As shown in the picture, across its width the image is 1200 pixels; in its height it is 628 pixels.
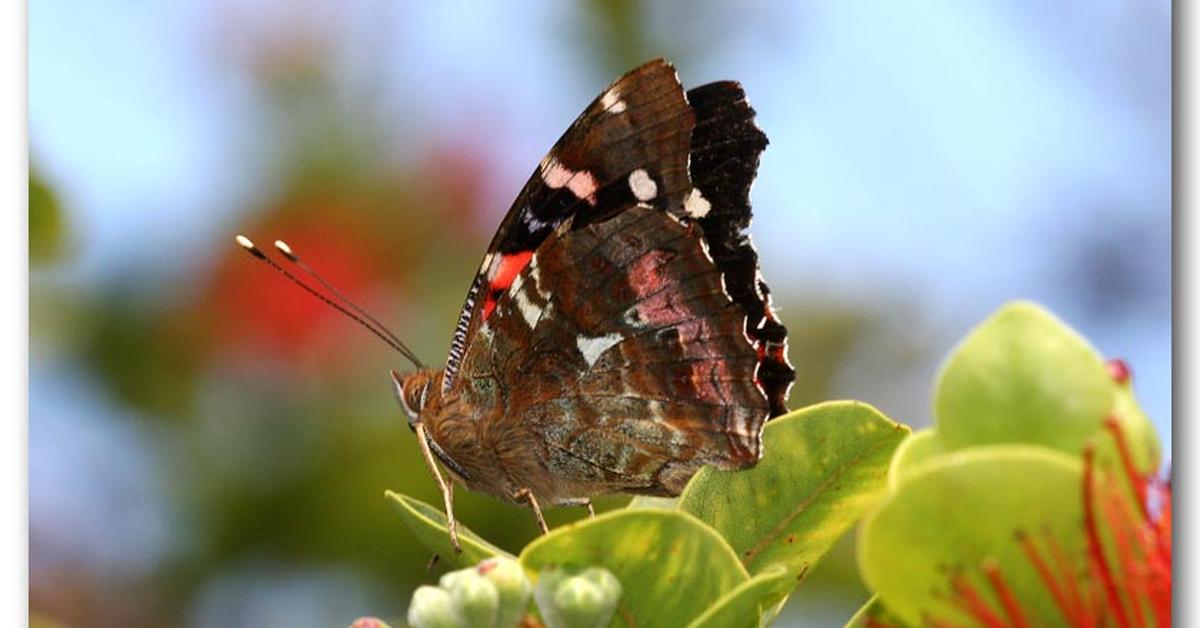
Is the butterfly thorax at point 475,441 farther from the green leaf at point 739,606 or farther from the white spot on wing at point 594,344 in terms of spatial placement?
the green leaf at point 739,606

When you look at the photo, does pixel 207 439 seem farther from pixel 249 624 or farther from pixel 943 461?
pixel 943 461

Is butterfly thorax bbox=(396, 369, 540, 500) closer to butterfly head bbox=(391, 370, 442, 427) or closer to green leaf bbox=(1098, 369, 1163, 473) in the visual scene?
butterfly head bbox=(391, 370, 442, 427)

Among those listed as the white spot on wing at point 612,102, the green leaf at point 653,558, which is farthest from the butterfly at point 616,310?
the green leaf at point 653,558

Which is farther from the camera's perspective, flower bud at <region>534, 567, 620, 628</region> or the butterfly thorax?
the butterfly thorax

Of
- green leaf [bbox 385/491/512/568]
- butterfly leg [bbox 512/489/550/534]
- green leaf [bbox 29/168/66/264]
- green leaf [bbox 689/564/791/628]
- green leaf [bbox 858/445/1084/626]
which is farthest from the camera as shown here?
green leaf [bbox 29/168/66/264]

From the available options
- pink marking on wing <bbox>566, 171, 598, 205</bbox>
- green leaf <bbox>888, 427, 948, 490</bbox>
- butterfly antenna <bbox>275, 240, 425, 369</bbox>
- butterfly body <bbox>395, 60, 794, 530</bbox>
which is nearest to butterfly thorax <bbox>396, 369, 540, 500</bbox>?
butterfly body <bbox>395, 60, 794, 530</bbox>

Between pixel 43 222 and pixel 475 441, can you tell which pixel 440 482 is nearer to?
pixel 475 441

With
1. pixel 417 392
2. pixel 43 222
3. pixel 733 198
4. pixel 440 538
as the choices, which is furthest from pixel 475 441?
→ pixel 43 222

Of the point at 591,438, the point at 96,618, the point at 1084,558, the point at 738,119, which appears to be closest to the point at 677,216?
the point at 738,119
